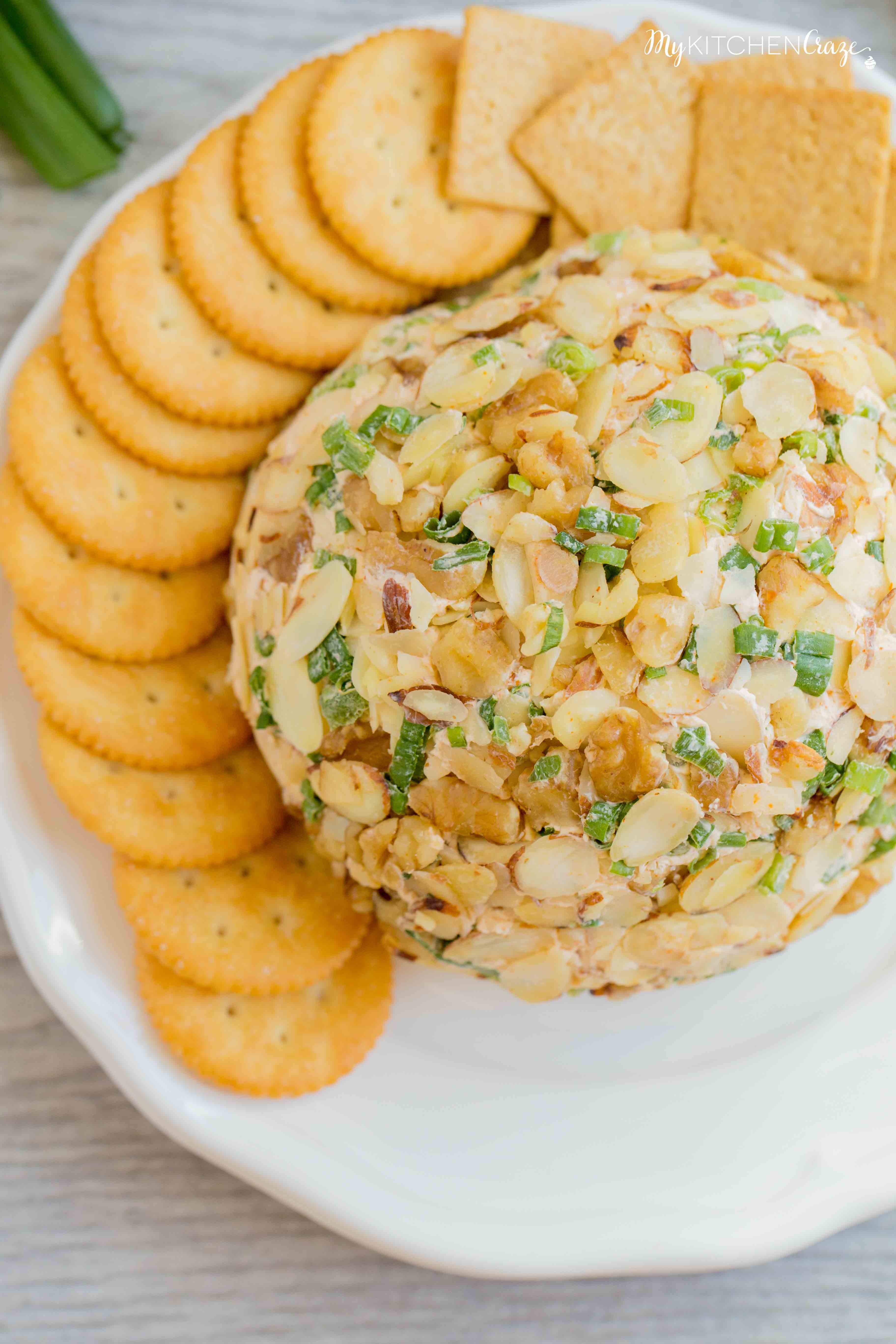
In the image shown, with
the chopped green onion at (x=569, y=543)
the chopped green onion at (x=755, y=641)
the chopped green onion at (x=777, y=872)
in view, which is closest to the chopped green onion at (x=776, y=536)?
the chopped green onion at (x=755, y=641)

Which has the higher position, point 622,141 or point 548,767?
point 622,141

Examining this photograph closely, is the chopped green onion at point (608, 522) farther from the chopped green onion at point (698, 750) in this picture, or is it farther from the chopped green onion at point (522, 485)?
the chopped green onion at point (698, 750)

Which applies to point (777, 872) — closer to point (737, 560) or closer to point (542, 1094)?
point (737, 560)

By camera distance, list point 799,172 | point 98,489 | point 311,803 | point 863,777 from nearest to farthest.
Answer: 1. point 863,777
2. point 311,803
3. point 98,489
4. point 799,172

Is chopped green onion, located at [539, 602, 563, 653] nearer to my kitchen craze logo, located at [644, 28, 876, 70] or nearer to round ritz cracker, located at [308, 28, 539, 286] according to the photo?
round ritz cracker, located at [308, 28, 539, 286]

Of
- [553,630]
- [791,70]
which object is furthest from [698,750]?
[791,70]

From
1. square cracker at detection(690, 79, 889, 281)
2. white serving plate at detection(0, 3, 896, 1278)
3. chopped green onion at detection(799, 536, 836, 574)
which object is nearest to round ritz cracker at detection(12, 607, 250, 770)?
white serving plate at detection(0, 3, 896, 1278)

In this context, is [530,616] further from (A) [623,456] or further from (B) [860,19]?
(B) [860,19]
